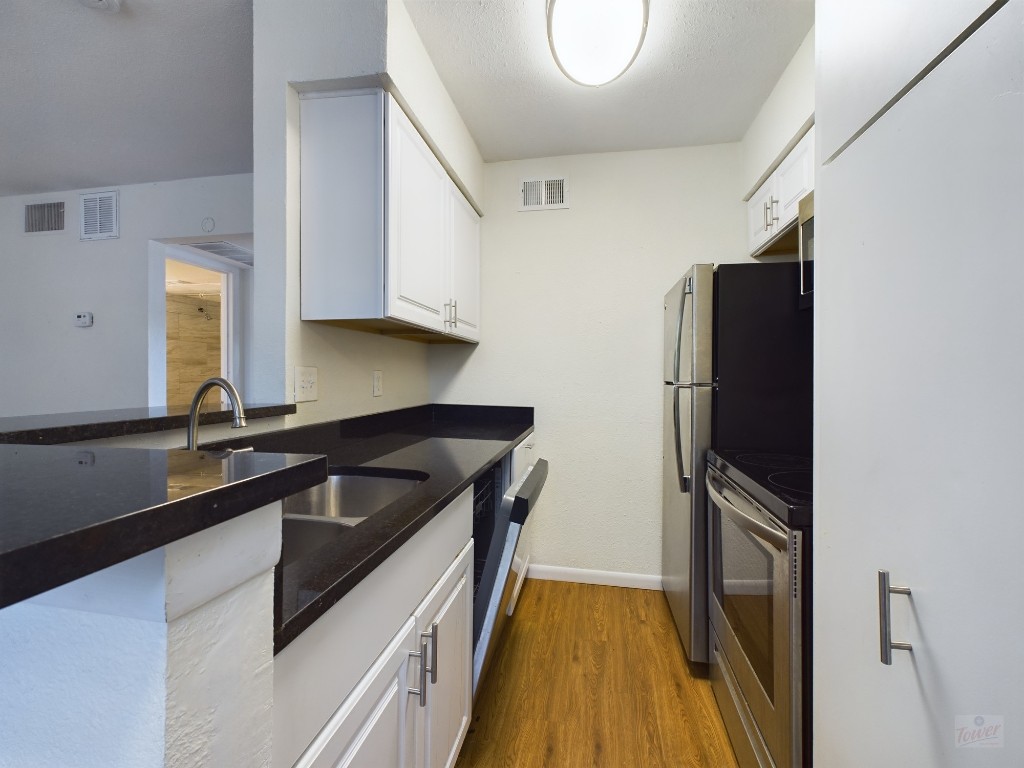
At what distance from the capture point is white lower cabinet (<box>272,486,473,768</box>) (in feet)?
1.97

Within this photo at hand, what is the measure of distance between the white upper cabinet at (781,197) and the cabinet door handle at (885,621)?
1562 mm

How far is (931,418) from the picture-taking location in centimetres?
64

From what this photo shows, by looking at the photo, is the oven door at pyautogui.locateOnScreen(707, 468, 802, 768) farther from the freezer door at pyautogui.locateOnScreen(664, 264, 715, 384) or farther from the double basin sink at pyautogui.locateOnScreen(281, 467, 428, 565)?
the double basin sink at pyautogui.locateOnScreen(281, 467, 428, 565)

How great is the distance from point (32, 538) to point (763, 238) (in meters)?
2.62

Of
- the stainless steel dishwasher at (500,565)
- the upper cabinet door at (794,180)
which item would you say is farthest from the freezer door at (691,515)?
the upper cabinet door at (794,180)

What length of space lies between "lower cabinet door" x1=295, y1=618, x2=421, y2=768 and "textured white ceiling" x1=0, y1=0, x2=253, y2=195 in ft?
6.98

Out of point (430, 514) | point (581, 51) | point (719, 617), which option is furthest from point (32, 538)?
point (719, 617)

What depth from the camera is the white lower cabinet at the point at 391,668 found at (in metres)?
0.60

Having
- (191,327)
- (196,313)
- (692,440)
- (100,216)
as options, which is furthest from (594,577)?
(196,313)

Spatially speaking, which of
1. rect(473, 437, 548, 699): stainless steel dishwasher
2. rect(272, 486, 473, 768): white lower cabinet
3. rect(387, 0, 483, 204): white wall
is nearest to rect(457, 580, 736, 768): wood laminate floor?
rect(473, 437, 548, 699): stainless steel dishwasher

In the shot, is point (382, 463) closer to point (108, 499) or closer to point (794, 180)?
point (108, 499)

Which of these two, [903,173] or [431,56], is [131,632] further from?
[431,56]

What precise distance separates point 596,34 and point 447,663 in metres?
1.85

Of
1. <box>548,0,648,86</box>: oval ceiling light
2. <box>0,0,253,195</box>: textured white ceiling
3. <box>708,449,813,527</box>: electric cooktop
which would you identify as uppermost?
<box>0,0,253,195</box>: textured white ceiling
